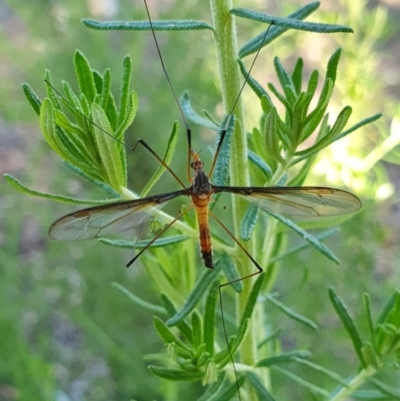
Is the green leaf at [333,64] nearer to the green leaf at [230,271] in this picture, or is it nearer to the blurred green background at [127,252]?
the green leaf at [230,271]

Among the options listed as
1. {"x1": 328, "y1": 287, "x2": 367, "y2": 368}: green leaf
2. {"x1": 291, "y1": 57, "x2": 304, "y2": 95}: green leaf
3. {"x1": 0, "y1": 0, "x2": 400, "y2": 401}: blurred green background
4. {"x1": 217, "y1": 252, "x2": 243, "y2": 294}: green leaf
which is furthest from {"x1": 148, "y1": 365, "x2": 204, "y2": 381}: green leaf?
{"x1": 0, "y1": 0, "x2": 400, "y2": 401}: blurred green background

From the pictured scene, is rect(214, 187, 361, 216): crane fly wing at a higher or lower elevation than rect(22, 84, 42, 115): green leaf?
lower

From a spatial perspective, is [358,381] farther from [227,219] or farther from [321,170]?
[227,219]

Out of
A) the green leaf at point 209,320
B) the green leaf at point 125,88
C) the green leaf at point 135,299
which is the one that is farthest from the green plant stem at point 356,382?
the green leaf at point 125,88

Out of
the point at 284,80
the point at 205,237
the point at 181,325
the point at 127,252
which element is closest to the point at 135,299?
the point at 181,325

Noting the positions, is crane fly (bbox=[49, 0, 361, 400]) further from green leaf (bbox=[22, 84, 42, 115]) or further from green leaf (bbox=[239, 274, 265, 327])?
green leaf (bbox=[22, 84, 42, 115])

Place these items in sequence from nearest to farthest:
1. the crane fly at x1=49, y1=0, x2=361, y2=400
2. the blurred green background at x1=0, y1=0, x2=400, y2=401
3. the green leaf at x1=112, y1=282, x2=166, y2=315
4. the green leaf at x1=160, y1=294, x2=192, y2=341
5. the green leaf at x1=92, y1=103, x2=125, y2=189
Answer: the green leaf at x1=92, y1=103, x2=125, y2=189 < the crane fly at x1=49, y1=0, x2=361, y2=400 < the green leaf at x1=160, y1=294, x2=192, y2=341 < the green leaf at x1=112, y1=282, x2=166, y2=315 < the blurred green background at x1=0, y1=0, x2=400, y2=401
